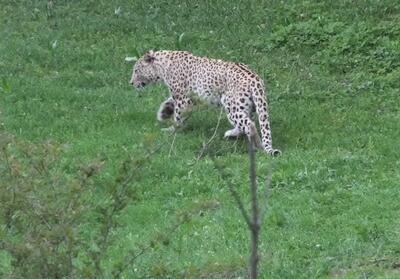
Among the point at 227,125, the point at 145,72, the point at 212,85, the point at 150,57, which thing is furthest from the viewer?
the point at 145,72

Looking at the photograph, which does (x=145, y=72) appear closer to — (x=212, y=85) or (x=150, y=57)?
(x=150, y=57)

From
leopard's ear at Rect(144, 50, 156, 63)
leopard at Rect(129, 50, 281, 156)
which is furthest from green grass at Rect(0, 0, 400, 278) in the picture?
leopard's ear at Rect(144, 50, 156, 63)

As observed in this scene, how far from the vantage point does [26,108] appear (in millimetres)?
14812

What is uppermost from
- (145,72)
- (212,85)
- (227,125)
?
(212,85)

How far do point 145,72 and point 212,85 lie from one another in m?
1.66

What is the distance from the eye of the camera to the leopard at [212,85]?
42.6 feet

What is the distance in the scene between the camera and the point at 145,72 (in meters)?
15.0

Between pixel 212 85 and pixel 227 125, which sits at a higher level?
pixel 212 85

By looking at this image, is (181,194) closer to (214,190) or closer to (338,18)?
(214,190)

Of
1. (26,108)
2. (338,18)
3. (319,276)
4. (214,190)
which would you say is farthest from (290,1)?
(319,276)

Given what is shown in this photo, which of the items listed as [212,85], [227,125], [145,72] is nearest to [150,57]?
[145,72]

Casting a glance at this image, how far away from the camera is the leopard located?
512 inches

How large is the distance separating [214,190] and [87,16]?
962 centimetres

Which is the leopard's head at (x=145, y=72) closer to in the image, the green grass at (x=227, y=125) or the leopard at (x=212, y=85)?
the leopard at (x=212, y=85)
